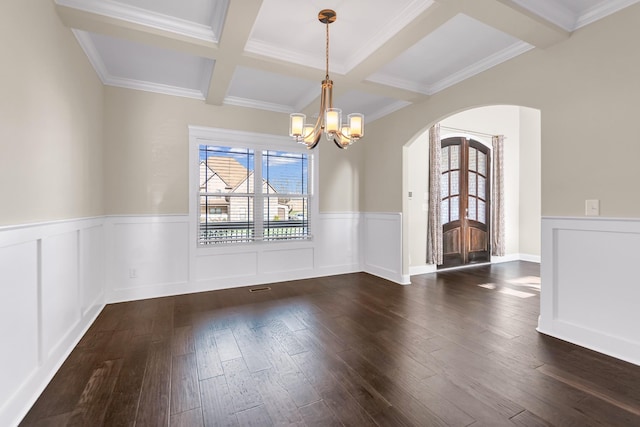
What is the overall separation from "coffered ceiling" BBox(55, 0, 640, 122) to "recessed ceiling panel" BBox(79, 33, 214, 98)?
0.01m

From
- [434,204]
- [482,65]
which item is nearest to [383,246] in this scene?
[434,204]

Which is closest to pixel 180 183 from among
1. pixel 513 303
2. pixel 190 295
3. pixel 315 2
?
pixel 190 295

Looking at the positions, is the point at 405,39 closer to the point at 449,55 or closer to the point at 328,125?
the point at 449,55

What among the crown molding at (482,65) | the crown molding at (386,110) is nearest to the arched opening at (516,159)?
the crown molding at (386,110)

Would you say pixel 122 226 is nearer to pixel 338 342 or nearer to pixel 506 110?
pixel 338 342

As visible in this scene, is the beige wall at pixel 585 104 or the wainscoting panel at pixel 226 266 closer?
the beige wall at pixel 585 104

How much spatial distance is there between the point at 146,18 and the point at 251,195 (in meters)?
2.49

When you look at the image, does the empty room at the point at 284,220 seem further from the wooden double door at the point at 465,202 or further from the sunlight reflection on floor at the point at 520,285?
the wooden double door at the point at 465,202

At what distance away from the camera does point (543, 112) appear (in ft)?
9.14

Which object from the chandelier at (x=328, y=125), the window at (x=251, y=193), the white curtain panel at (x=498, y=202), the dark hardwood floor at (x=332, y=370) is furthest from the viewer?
the white curtain panel at (x=498, y=202)

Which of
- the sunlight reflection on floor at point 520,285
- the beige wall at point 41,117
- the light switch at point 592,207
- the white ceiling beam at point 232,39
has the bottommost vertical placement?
the sunlight reflection on floor at point 520,285

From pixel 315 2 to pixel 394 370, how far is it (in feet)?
9.32

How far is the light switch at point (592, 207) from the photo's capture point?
2414mm

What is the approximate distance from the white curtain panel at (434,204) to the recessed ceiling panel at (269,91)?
2462 mm
